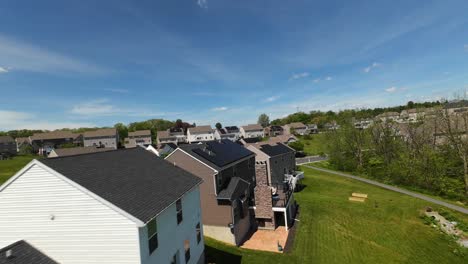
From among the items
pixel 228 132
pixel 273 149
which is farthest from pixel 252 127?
pixel 273 149

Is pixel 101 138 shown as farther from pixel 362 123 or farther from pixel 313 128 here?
pixel 313 128

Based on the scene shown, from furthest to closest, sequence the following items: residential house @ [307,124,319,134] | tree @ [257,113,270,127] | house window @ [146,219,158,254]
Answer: tree @ [257,113,270,127]
residential house @ [307,124,319,134]
house window @ [146,219,158,254]

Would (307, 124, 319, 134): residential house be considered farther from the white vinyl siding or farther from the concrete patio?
the white vinyl siding

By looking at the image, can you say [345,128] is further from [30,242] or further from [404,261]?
[30,242]

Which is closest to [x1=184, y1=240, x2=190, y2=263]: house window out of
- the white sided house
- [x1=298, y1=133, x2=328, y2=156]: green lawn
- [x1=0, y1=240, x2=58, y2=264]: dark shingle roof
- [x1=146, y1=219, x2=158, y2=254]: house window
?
the white sided house

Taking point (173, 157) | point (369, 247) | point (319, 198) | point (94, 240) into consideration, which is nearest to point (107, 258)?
point (94, 240)

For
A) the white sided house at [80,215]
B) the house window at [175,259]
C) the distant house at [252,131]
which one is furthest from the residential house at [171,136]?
the white sided house at [80,215]

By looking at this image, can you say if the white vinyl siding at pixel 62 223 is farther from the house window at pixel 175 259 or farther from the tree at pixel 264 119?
the tree at pixel 264 119
